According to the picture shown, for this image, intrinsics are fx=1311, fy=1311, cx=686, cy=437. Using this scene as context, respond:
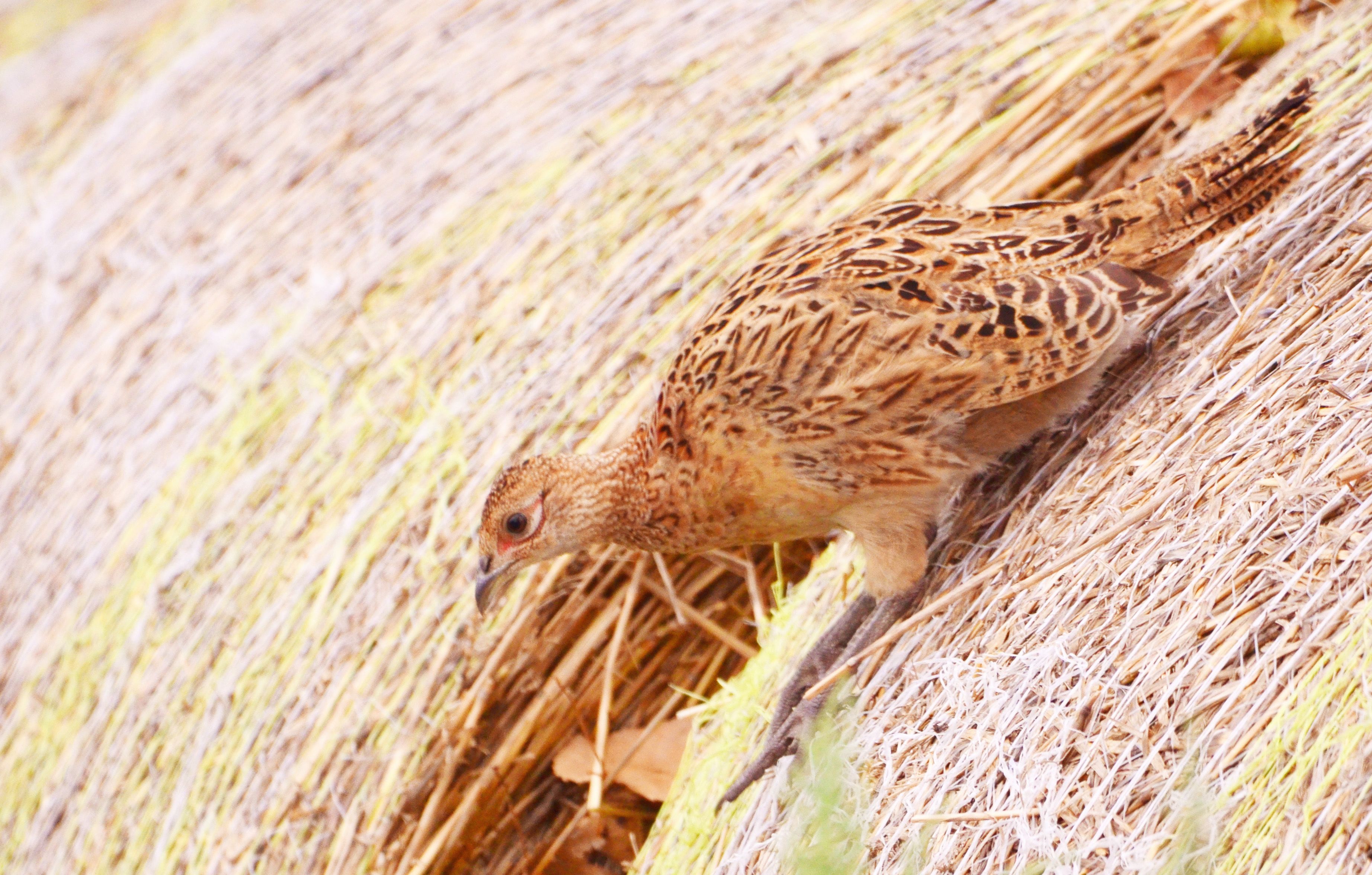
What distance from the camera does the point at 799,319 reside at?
11.2 ft

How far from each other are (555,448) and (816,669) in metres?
1.29

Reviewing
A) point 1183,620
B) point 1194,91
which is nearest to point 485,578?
point 1183,620

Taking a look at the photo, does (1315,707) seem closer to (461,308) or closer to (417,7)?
(461,308)

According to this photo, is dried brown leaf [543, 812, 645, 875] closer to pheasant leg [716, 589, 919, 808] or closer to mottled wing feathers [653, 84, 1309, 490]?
pheasant leg [716, 589, 919, 808]

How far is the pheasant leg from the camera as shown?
11.9 feet

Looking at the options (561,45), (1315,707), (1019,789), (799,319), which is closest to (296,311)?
(561,45)

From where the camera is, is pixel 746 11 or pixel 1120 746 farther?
pixel 746 11

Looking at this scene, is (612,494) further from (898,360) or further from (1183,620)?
(1183,620)

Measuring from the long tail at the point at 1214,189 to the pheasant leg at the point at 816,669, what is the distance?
1115 millimetres

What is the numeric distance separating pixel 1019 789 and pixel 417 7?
5084 mm

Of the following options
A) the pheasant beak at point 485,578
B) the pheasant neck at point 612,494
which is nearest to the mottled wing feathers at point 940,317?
the pheasant neck at point 612,494

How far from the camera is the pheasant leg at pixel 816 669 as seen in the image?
3.61 meters

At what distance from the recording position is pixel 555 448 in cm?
450

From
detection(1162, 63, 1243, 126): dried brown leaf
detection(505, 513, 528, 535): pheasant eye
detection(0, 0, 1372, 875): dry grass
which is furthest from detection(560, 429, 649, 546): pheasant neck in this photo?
detection(1162, 63, 1243, 126): dried brown leaf
